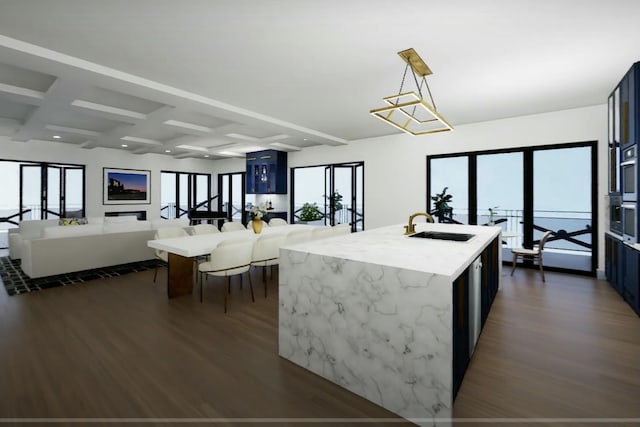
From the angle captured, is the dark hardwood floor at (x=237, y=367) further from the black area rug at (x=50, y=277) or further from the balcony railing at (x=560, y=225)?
the balcony railing at (x=560, y=225)

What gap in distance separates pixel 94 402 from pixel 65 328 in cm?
148

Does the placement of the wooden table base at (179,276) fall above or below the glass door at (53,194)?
below

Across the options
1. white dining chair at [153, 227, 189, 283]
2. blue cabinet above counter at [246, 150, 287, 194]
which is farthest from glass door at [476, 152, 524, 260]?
white dining chair at [153, 227, 189, 283]

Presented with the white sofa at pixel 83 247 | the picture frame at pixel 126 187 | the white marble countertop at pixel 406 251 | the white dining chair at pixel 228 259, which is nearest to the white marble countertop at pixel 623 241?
the white marble countertop at pixel 406 251

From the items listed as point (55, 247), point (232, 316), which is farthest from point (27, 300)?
point (232, 316)

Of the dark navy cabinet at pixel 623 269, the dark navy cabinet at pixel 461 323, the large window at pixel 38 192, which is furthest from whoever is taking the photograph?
the large window at pixel 38 192

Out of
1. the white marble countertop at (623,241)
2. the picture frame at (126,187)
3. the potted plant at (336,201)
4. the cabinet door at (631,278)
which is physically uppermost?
the picture frame at (126,187)

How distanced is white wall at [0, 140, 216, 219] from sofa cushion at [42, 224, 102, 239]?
4.23 metres

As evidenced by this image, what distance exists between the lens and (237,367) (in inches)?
89.6

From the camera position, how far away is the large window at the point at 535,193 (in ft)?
16.7

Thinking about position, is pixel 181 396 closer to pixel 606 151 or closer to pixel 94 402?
pixel 94 402

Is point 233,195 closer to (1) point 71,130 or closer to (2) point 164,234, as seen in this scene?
(1) point 71,130

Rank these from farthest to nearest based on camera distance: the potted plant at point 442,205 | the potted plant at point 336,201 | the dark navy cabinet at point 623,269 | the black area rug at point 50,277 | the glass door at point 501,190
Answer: the potted plant at point 336,201 < the potted plant at point 442,205 < the glass door at point 501,190 < the black area rug at point 50,277 < the dark navy cabinet at point 623,269

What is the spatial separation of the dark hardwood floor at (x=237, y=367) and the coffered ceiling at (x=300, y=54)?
2.72m
